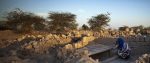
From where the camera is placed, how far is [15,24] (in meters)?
30.8

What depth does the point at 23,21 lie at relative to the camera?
30.8 metres

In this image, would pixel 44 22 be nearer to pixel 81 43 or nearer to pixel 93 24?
pixel 93 24

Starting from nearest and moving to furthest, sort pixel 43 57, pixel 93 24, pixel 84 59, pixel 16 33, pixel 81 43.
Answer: pixel 84 59 < pixel 43 57 < pixel 81 43 < pixel 16 33 < pixel 93 24

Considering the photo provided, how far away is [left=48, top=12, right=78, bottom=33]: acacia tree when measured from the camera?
31875 mm

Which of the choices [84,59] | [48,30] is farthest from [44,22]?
[84,59]

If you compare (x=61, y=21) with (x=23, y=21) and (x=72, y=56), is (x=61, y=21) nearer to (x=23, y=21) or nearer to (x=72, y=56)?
(x=23, y=21)

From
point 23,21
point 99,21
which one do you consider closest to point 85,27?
point 99,21

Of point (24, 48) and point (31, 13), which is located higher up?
point (31, 13)

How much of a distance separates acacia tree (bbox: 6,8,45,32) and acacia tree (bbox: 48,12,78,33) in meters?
1.49

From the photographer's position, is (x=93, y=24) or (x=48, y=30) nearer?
(x=48, y=30)

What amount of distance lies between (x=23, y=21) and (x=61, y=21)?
4.28 metres

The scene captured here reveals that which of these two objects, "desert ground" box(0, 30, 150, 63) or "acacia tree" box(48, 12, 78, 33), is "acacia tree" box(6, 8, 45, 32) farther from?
"desert ground" box(0, 30, 150, 63)

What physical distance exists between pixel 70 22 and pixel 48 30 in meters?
2.72

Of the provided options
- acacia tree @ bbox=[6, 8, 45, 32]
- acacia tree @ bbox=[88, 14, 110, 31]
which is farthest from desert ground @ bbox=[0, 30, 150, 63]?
acacia tree @ bbox=[88, 14, 110, 31]
